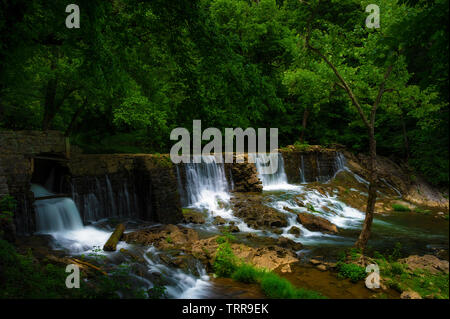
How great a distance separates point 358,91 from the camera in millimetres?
11883

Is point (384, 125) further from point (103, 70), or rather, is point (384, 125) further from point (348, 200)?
point (103, 70)

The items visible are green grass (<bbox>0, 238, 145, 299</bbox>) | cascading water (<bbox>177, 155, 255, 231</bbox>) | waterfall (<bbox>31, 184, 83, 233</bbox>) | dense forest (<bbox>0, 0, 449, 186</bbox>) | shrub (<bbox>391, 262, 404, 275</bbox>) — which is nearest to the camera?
dense forest (<bbox>0, 0, 449, 186</bbox>)

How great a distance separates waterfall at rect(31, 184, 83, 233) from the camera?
8188 millimetres

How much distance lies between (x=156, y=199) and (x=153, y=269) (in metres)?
3.91

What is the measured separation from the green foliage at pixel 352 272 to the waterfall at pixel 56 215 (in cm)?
815

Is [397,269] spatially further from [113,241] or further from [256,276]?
[113,241]

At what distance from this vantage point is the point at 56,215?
27.8 ft

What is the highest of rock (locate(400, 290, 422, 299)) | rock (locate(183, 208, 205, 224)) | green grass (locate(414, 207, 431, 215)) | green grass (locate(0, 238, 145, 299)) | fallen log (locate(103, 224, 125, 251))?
green grass (locate(0, 238, 145, 299))

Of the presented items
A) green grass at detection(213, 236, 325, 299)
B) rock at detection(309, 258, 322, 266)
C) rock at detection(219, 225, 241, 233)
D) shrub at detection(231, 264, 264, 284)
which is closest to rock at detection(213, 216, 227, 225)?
rock at detection(219, 225, 241, 233)

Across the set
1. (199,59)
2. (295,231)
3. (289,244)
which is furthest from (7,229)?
(295,231)

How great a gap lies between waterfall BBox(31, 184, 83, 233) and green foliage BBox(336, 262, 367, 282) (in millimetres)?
8147

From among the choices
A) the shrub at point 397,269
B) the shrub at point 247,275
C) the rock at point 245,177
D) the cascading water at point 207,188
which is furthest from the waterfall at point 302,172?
the shrub at point 247,275

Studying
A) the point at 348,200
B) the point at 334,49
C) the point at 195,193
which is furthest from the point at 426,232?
the point at 195,193

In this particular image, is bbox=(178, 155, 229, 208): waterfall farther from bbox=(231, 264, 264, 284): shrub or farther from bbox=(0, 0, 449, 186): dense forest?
bbox=(231, 264, 264, 284): shrub
